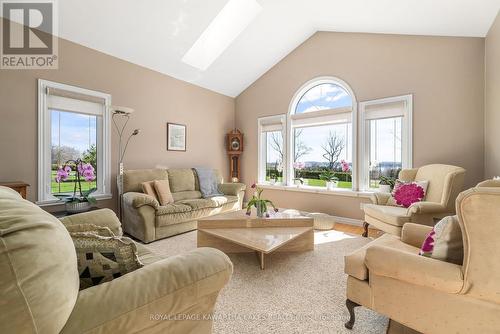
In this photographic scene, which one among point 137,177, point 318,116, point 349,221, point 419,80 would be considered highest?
point 419,80

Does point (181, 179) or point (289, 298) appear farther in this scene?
point (181, 179)

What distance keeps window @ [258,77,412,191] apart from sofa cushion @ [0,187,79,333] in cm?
392

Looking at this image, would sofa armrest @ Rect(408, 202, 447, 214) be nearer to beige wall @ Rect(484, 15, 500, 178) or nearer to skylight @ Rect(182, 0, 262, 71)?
beige wall @ Rect(484, 15, 500, 178)

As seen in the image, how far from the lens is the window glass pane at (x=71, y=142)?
302 cm

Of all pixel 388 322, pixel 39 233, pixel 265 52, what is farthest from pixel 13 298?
pixel 265 52

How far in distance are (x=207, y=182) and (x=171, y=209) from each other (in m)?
1.23

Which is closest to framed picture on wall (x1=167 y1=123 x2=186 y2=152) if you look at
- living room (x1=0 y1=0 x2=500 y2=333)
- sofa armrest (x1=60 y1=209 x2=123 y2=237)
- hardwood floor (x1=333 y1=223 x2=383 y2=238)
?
living room (x1=0 y1=0 x2=500 y2=333)

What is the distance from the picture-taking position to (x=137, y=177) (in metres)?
3.46

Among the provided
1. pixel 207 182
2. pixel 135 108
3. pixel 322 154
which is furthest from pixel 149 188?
pixel 322 154

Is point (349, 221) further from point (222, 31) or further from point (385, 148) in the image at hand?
point (222, 31)

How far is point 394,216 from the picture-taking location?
2.54 meters

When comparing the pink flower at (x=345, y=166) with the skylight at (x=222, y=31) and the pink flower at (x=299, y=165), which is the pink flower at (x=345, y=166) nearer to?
the pink flower at (x=299, y=165)

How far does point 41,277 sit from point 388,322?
6.14 feet

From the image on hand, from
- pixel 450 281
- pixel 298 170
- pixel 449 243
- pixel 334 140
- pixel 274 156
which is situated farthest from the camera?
pixel 274 156
